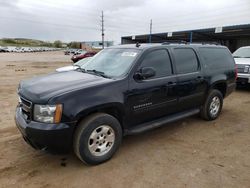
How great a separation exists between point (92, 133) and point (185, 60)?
8.31 ft

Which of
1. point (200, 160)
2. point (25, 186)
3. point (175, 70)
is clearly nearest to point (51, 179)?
point (25, 186)

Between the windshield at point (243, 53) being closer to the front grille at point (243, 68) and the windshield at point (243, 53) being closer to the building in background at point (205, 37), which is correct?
the front grille at point (243, 68)

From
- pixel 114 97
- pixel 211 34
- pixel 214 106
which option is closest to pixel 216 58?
pixel 214 106

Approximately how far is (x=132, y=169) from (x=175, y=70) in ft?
6.75

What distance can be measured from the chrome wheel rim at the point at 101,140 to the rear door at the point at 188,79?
170cm

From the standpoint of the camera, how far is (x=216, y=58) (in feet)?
17.9

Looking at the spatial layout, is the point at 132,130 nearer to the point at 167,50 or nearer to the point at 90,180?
the point at 90,180

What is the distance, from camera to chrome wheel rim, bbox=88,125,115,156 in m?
3.30

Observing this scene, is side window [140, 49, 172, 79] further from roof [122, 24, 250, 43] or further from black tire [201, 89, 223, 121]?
roof [122, 24, 250, 43]

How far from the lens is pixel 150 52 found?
159 inches

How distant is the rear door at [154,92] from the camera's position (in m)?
3.68

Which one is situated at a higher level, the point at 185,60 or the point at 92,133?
the point at 185,60

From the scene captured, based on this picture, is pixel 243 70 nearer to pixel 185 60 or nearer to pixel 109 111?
pixel 185 60

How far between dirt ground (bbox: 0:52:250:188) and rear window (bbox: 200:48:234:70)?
4.87ft
